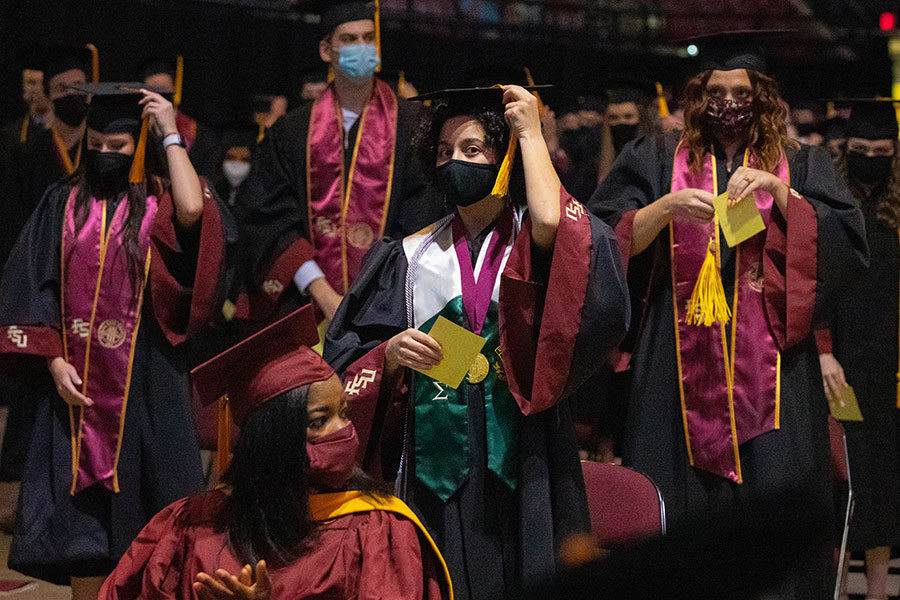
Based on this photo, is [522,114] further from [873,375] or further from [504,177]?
[873,375]

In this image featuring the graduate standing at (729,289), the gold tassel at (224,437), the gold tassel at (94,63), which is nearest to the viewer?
the gold tassel at (224,437)

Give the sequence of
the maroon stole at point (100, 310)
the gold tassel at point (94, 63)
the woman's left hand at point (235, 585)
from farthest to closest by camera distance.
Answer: the gold tassel at point (94, 63) → the maroon stole at point (100, 310) → the woman's left hand at point (235, 585)

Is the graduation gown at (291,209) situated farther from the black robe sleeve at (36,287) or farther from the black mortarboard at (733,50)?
the black mortarboard at (733,50)

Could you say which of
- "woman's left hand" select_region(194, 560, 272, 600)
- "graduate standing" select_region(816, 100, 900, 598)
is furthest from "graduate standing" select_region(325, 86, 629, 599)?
"graduate standing" select_region(816, 100, 900, 598)

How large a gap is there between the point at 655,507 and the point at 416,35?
841 cm

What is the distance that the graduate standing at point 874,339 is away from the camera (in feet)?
17.7

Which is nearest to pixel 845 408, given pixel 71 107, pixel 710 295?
pixel 710 295

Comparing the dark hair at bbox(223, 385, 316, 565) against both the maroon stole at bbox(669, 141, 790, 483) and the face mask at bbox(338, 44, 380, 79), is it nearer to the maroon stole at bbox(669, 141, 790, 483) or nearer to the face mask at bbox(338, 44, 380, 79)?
the maroon stole at bbox(669, 141, 790, 483)

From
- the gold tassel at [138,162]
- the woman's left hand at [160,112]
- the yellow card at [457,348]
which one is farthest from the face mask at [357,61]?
the yellow card at [457,348]

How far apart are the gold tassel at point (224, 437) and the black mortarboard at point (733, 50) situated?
2258mm

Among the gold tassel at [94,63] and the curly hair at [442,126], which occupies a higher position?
the gold tassel at [94,63]

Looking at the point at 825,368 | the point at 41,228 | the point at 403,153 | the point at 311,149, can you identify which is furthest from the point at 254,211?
the point at 825,368

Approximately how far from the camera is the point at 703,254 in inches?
161

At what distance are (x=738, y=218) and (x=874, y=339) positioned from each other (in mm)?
2073
